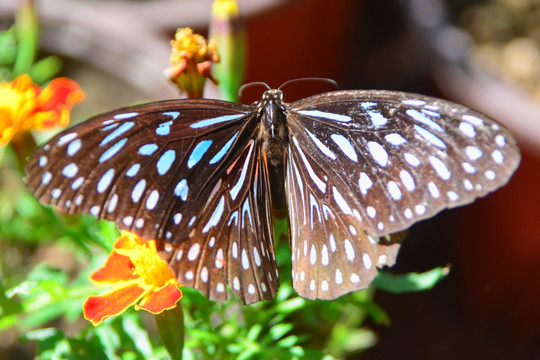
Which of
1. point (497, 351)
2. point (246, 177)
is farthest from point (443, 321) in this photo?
point (246, 177)

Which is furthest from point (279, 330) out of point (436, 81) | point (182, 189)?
point (436, 81)

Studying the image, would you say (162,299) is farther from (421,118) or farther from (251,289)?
(421,118)

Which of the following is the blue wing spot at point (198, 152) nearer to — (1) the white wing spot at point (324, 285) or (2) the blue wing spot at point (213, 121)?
(2) the blue wing spot at point (213, 121)

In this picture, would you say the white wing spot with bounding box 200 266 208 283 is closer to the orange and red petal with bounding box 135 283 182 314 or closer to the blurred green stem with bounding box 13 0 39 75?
the orange and red petal with bounding box 135 283 182 314

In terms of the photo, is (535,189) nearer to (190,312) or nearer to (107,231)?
(190,312)

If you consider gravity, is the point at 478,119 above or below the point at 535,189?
below
